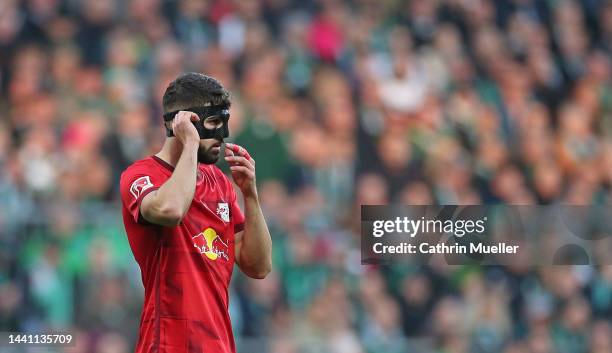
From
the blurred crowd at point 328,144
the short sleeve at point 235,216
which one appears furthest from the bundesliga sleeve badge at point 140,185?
the blurred crowd at point 328,144

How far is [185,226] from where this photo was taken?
3.44 metres

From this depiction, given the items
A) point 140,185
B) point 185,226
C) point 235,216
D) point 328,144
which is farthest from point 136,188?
point 328,144

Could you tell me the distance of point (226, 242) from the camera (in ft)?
11.8

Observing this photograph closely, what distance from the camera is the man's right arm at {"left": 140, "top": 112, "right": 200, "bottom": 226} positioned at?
322 centimetres

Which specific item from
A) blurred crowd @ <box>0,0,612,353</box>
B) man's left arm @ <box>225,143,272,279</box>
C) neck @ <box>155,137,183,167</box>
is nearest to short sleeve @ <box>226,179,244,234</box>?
man's left arm @ <box>225,143,272,279</box>

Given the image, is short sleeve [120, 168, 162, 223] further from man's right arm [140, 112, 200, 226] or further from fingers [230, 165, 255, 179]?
fingers [230, 165, 255, 179]

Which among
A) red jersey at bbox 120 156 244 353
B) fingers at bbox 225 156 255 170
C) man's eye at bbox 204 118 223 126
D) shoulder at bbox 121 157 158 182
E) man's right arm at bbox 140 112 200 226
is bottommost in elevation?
red jersey at bbox 120 156 244 353

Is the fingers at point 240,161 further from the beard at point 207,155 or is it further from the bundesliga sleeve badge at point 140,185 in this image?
the bundesliga sleeve badge at point 140,185

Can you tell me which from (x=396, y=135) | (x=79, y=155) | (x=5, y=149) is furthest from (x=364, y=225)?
(x=5, y=149)

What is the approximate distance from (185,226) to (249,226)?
0.33 m

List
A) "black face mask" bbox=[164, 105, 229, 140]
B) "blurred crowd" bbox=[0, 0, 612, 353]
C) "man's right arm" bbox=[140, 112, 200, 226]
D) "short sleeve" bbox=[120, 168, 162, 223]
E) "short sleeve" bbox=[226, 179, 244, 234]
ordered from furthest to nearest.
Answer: "blurred crowd" bbox=[0, 0, 612, 353] < "short sleeve" bbox=[226, 179, 244, 234] < "black face mask" bbox=[164, 105, 229, 140] < "short sleeve" bbox=[120, 168, 162, 223] < "man's right arm" bbox=[140, 112, 200, 226]

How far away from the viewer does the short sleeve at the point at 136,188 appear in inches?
132

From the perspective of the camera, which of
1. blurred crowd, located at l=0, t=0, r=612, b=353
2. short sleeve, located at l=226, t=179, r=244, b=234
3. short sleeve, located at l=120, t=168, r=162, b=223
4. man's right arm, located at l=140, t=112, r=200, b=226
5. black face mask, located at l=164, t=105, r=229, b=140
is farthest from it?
blurred crowd, located at l=0, t=0, r=612, b=353

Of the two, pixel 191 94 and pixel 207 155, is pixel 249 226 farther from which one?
pixel 191 94
